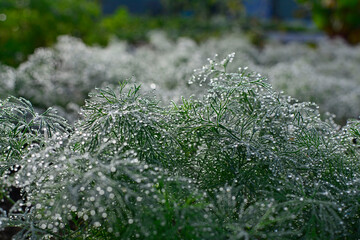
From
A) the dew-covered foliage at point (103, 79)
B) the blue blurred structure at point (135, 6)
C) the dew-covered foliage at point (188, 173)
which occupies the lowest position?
the dew-covered foliage at point (188, 173)

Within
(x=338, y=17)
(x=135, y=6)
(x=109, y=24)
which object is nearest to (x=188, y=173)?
(x=109, y=24)

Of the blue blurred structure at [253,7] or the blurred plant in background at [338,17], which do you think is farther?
the blue blurred structure at [253,7]

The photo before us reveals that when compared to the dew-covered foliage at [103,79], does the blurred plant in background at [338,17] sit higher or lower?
higher

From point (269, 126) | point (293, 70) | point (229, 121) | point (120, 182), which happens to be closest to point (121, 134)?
point (120, 182)

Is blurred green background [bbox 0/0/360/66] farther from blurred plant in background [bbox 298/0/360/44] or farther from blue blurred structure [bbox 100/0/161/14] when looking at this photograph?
blue blurred structure [bbox 100/0/161/14]

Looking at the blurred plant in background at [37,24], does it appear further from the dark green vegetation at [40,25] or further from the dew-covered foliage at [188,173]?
the dew-covered foliage at [188,173]

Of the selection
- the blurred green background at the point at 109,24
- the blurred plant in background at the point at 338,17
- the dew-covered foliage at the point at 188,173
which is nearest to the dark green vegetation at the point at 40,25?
the blurred green background at the point at 109,24
